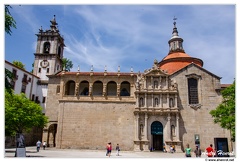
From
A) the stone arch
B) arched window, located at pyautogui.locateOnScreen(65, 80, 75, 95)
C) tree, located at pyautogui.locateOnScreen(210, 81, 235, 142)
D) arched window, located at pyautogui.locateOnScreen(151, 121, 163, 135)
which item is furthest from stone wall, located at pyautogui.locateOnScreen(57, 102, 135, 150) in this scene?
tree, located at pyautogui.locateOnScreen(210, 81, 235, 142)

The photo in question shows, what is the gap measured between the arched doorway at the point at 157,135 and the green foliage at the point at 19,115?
17.6 metres

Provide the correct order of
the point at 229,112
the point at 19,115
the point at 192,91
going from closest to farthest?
the point at 229,112 < the point at 19,115 < the point at 192,91

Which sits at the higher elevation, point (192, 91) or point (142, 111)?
A: point (192, 91)

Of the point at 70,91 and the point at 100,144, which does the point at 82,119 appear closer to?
the point at 100,144

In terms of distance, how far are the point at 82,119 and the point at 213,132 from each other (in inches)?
841

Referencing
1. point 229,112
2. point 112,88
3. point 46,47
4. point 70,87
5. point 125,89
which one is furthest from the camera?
point 46,47

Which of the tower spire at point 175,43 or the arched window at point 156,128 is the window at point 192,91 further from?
the tower spire at point 175,43

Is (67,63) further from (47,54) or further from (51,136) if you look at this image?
(51,136)

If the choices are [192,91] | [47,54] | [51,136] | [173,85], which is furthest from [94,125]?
[47,54]

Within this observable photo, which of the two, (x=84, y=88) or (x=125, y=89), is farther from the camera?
(x=84, y=88)

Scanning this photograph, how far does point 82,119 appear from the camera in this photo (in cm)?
3616

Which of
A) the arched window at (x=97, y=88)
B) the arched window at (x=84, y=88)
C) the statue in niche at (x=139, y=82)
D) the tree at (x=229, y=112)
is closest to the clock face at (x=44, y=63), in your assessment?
the arched window at (x=84, y=88)

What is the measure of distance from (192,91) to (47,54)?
3328 cm

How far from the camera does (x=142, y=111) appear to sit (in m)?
34.6
